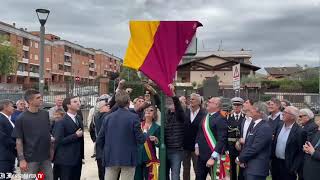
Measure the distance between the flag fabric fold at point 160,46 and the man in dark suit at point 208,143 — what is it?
113 centimetres

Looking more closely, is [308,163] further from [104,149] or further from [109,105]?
[109,105]

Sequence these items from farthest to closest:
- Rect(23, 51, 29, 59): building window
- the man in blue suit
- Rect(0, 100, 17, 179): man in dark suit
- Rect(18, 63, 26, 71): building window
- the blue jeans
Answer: Rect(23, 51, 29, 59): building window → Rect(18, 63, 26, 71): building window → the blue jeans → Rect(0, 100, 17, 179): man in dark suit → the man in blue suit

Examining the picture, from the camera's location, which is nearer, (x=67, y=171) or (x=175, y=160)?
(x=67, y=171)

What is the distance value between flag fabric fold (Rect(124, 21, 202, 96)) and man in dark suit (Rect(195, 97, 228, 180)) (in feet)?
3.70

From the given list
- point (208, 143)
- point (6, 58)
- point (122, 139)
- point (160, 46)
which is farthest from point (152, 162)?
point (6, 58)

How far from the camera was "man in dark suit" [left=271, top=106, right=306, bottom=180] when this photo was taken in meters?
6.45

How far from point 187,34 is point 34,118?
8.81 feet

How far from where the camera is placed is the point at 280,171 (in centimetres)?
691

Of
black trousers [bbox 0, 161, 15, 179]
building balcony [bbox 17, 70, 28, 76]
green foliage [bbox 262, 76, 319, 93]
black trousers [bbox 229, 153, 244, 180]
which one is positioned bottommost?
black trousers [bbox 229, 153, 244, 180]

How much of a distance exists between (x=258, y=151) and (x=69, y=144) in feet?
10.1

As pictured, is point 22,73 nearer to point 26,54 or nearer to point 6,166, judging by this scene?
point 26,54

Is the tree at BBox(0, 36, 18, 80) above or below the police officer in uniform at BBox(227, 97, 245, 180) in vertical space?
above

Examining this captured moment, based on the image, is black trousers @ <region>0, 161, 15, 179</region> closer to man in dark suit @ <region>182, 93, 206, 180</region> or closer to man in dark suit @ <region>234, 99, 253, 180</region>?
man in dark suit @ <region>182, 93, 206, 180</region>

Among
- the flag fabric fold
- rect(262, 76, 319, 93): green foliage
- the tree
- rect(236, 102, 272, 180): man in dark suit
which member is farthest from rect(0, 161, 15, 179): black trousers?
rect(262, 76, 319, 93): green foliage
